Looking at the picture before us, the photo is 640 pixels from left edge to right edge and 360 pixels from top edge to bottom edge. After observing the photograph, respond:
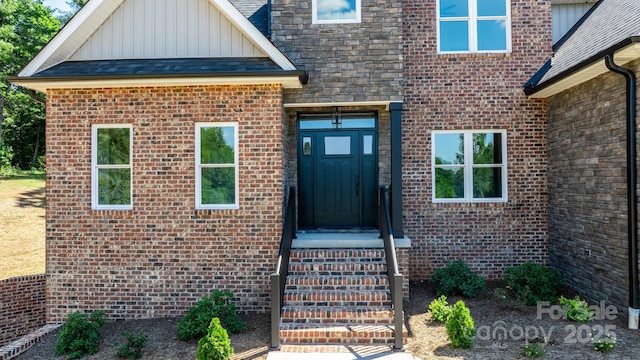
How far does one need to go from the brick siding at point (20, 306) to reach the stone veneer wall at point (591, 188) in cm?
1080

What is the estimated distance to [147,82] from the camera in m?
6.88

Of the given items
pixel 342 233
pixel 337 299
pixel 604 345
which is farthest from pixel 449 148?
pixel 604 345

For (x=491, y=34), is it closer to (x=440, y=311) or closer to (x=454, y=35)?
(x=454, y=35)

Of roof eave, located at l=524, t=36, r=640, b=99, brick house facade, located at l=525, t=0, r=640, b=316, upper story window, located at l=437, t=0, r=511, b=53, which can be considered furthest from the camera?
upper story window, located at l=437, t=0, r=511, b=53

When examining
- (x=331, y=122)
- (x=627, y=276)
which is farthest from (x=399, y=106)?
(x=627, y=276)

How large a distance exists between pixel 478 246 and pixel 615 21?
4.88 meters

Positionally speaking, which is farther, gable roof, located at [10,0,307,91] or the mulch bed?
gable roof, located at [10,0,307,91]

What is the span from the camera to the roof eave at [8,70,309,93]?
265 inches

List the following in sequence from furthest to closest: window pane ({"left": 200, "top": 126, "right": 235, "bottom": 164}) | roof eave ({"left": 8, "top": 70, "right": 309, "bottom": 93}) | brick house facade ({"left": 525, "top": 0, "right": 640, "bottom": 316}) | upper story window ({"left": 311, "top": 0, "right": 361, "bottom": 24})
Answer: upper story window ({"left": 311, "top": 0, "right": 361, "bottom": 24}) → window pane ({"left": 200, "top": 126, "right": 235, "bottom": 164}) → roof eave ({"left": 8, "top": 70, "right": 309, "bottom": 93}) → brick house facade ({"left": 525, "top": 0, "right": 640, "bottom": 316})

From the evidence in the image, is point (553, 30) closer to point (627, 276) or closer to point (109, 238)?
point (627, 276)

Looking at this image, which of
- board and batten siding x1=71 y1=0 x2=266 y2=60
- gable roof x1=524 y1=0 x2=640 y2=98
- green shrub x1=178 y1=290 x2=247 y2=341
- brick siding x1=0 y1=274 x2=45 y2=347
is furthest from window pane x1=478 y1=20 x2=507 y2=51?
brick siding x1=0 y1=274 x2=45 y2=347

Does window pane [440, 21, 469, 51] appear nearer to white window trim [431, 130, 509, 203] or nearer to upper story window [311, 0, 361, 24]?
white window trim [431, 130, 509, 203]

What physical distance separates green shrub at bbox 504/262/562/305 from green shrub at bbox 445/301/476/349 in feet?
7.37

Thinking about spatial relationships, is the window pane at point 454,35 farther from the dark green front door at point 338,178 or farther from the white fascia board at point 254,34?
the white fascia board at point 254,34
